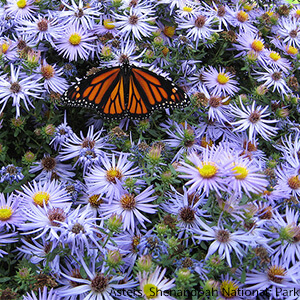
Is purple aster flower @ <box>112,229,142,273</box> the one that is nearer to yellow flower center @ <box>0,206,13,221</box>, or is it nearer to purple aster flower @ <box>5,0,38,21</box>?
yellow flower center @ <box>0,206,13,221</box>

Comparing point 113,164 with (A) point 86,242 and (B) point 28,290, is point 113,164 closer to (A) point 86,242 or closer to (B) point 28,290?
(A) point 86,242

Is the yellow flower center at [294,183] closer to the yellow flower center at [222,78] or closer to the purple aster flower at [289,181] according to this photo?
the purple aster flower at [289,181]

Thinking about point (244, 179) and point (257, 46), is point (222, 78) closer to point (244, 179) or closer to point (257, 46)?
point (257, 46)

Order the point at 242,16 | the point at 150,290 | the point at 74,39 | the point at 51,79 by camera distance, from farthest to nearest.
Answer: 1. the point at 242,16
2. the point at 74,39
3. the point at 51,79
4. the point at 150,290

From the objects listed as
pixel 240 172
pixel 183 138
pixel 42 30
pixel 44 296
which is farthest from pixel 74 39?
pixel 44 296

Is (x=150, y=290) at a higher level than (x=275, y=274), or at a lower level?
lower
